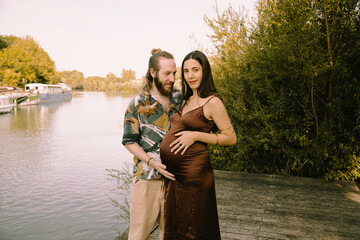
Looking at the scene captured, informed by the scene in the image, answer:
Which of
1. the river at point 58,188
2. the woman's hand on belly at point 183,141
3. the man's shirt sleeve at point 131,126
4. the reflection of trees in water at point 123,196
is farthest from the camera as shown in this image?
the river at point 58,188

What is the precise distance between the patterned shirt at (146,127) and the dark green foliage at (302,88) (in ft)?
10.9

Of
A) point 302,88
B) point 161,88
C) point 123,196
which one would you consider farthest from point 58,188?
point 161,88

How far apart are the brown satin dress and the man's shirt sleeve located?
20 centimetres

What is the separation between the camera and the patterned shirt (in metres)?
2.07

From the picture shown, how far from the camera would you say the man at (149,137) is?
2066 mm

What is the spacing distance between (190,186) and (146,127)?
496 millimetres

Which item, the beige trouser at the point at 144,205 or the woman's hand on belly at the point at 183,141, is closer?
the woman's hand on belly at the point at 183,141

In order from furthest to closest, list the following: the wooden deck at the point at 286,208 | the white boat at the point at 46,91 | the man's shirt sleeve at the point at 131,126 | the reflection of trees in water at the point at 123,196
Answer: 1. the white boat at the point at 46,91
2. the reflection of trees in water at the point at 123,196
3. the wooden deck at the point at 286,208
4. the man's shirt sleeve at the point at 131,126

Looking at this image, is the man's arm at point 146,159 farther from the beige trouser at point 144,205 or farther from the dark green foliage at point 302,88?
the dark green foliage at point 302,88

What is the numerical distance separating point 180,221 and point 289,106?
383 cm

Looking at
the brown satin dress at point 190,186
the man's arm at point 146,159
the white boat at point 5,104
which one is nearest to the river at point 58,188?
the brown satin dress at point 190,186

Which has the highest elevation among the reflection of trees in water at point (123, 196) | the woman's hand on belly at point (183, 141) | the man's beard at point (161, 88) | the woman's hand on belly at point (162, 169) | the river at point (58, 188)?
the man's beard at point (161, 88)

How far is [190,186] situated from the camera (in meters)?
2.02

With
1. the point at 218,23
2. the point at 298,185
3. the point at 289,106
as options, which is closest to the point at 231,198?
the point at 298,185
